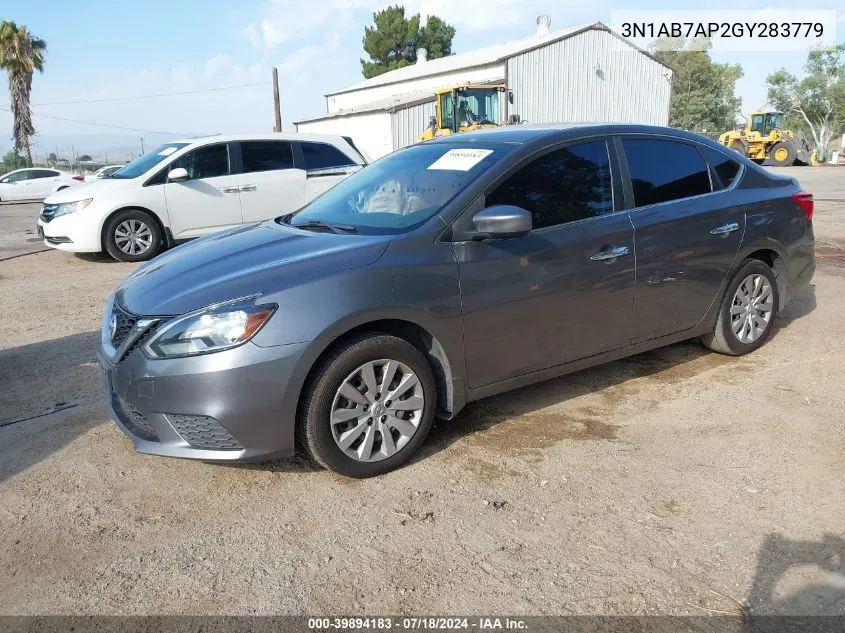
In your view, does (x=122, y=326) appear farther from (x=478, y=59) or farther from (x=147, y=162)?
(x=478, y=59)

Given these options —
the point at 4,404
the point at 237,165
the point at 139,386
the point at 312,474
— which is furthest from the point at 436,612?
the point at 237,165

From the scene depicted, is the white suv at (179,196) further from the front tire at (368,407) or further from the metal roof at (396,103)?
the metal roof at (396,103)

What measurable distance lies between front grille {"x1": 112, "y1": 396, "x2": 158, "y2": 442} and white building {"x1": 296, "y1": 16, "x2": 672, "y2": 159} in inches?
1084

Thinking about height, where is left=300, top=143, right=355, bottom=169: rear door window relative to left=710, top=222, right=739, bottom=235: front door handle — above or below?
above

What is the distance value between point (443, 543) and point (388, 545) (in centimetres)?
23

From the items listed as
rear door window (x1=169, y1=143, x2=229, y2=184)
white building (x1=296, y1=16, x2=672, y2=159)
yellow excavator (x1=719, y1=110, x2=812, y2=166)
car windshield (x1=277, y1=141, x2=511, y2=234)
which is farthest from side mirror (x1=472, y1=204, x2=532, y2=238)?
yellow excavator (x1=719, y1=110, x2=812, y2=166)

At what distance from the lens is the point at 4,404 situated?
4.42 m

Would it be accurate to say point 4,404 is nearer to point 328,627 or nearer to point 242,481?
point 242,481

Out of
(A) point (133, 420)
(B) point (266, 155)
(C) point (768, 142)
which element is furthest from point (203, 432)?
(C) point (768, 142)

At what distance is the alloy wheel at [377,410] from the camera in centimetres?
325

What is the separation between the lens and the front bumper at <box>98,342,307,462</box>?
3.02 meters

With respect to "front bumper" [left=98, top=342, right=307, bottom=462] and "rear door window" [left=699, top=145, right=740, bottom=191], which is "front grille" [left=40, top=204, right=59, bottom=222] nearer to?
"front bumper" [left=98, top=342, right=307, bottom=462]

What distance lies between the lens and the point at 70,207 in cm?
923

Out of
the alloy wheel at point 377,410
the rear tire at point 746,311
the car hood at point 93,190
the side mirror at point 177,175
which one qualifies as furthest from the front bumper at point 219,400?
the car hood at point 93,190
